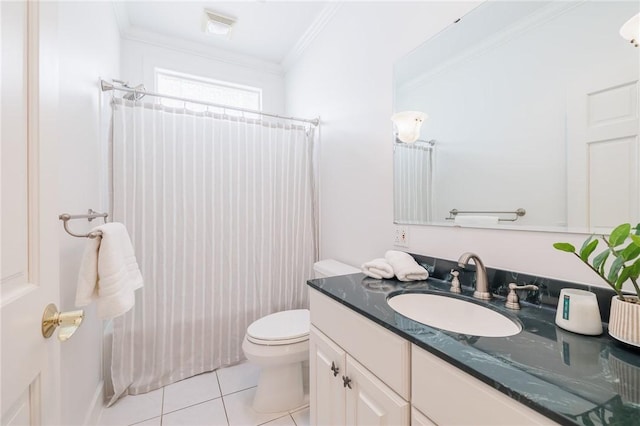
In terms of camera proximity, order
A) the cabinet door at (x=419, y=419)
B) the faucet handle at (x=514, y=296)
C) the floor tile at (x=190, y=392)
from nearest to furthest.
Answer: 1. the cabinet door at (x=419, y=419)
2. the faucet handle at (x=514, y=296)
3. the floor tile at (x=190, y=392)

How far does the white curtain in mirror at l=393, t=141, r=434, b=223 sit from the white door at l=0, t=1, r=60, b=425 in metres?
1.33

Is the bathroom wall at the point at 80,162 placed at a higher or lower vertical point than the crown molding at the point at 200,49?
lower

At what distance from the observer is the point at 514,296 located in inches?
35.3

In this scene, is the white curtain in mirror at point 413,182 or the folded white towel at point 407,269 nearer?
the folded white towel at point 407,269

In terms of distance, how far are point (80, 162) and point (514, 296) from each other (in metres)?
1.84

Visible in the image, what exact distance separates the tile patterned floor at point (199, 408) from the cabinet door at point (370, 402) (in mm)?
743

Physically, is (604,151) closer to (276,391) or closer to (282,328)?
(282,328)

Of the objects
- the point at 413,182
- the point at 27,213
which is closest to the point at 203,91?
the point at 413,182

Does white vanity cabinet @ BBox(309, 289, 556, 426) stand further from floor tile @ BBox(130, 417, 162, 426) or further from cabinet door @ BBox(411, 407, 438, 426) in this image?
floor tile @ BBox(130, 417, 162, 426)

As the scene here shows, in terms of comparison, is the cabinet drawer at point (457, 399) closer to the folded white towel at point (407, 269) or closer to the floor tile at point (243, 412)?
the folded white towel at point (407, 269)

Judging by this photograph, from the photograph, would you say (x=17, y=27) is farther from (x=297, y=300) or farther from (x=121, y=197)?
(x=297, y=300)

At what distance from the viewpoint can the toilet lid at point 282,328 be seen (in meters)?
1.48

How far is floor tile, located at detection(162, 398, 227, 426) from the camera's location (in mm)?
1446

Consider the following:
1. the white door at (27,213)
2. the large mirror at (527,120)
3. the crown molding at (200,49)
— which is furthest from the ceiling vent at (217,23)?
the white door at (27,213)
